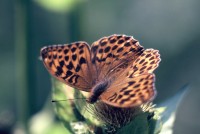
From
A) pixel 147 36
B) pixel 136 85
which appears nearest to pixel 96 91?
pixel 136 85

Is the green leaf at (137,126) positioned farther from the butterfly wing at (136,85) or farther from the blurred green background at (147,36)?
the blurred green background at (147,36)

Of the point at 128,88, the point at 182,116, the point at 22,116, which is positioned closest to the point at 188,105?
the point at 182,116

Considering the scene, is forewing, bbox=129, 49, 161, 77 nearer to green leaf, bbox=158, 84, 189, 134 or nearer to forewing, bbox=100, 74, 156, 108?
forewing, bbox=100, 74, 156, 108

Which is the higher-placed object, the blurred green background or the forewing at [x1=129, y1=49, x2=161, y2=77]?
the forewing at [x1=129, y1=49, x2=161, y2=77]

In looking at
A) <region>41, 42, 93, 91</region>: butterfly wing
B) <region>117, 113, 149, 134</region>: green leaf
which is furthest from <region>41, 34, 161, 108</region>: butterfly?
<region>117, 113, 149, 134</region>: green leaf

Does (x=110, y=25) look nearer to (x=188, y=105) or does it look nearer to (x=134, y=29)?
(x=134, y=29)

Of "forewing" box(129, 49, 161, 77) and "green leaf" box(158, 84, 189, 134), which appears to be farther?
"green leaf" box(158, 84, 189, 134)

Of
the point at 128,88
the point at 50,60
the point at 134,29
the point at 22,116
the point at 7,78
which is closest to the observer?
the point at 128,88

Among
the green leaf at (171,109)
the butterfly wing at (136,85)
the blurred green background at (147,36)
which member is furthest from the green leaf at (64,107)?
the blurred green background at (147,36)
